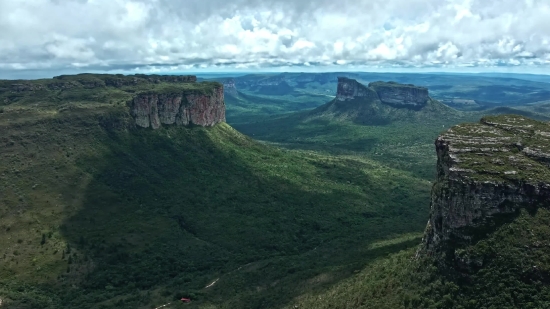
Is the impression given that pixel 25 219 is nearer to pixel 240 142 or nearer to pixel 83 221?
pixel 83 221

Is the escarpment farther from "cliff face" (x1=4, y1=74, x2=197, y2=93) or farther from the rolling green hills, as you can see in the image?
the rolling green hills

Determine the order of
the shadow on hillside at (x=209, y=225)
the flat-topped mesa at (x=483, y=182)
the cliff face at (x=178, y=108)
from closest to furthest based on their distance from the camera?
the flat-topped mesa at (x=483, y=182), the shadow on hillside at (x=209, y=225), the cliff face at (x=178, y=108)

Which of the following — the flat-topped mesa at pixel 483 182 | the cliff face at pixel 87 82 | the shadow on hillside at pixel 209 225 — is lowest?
the shadow on hillside at pixel 209 225

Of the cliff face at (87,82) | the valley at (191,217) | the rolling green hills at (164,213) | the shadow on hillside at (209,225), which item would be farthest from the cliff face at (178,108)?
the cliff face at (87,82)

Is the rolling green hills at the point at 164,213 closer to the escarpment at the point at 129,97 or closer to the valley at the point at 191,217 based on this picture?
the valley at the point at 191,217

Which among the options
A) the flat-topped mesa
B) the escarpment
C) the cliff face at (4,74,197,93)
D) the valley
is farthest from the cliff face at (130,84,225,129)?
the flat-topped mesa

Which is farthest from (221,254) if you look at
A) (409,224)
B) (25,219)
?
(409,224)
